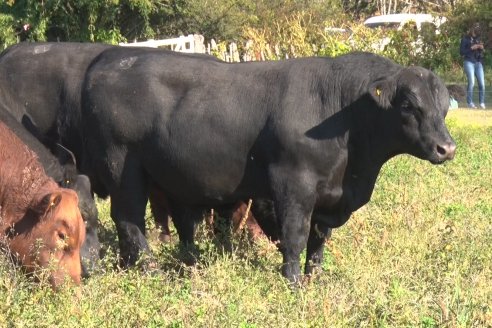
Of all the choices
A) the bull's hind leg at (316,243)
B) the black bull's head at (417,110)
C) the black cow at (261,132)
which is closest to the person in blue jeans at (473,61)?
the bull's hind leg at (316,243)

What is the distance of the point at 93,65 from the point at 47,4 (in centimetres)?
1840

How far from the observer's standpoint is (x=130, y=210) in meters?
9.02

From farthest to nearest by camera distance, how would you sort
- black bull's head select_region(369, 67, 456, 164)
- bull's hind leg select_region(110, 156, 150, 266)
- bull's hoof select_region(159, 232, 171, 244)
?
1. bull's hoof select_region(159, 232, 171, 244)
2. bull's hind leg select_region(110, 156, 150, 266)
3. black bull's head select_region(369, 67, 456, 164)

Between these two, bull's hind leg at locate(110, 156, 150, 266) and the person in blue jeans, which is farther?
the person in blue jeans

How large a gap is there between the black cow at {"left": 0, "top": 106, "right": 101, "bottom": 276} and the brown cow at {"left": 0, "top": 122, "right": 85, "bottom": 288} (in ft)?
0.83

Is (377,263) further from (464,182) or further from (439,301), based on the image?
(464,182)

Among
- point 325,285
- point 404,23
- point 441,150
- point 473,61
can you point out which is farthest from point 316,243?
point 404,23

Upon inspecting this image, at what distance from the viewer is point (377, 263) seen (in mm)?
8469

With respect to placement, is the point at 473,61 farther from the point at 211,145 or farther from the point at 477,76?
the point at 211,145

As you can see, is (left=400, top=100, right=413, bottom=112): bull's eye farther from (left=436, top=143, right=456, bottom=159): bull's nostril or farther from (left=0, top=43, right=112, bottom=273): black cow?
(left=0, top=43, right=112, bottom=273): black cow

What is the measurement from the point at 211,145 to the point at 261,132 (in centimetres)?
43

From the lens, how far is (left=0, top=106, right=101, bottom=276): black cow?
8.55 m

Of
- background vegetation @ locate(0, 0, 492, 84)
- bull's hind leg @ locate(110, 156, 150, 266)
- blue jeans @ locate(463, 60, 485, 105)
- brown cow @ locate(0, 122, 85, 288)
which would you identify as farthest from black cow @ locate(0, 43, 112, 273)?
blue jeans @ locate(463, 60, 485, 105)

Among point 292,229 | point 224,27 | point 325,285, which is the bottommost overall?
point 224,27
